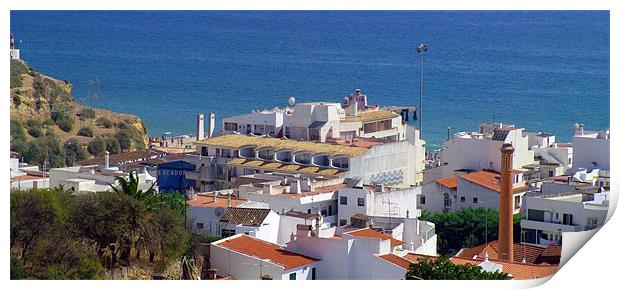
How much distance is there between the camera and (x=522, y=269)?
495 inches

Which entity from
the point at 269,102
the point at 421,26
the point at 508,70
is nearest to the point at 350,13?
the point at 421,26

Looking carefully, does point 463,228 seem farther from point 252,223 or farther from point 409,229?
point 252,223

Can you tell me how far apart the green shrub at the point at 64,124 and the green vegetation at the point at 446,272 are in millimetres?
12983

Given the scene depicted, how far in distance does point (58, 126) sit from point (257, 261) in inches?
479

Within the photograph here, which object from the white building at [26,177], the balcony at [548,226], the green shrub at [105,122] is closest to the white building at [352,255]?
the balcony at [548,226]

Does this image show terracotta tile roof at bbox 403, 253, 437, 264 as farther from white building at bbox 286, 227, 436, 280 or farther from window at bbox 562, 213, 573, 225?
window at bbox 562, 213, 573, 225

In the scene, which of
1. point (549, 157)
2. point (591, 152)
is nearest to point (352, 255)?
point (591, 152)

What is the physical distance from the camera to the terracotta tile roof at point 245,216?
13.6 m

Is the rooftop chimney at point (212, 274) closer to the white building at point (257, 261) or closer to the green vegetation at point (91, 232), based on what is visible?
the white building at point (257, 261)

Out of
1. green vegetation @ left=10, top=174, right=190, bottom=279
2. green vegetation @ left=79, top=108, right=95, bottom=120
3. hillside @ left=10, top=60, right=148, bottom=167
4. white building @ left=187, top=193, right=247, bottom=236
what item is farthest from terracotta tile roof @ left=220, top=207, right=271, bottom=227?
green vegetation @ left=79, top=108, right=95, bottom=120

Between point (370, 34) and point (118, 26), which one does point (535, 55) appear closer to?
point (370, 34)

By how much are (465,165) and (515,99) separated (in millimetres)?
17922

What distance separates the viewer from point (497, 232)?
1575 centimetres

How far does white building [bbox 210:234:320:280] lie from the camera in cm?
1216
